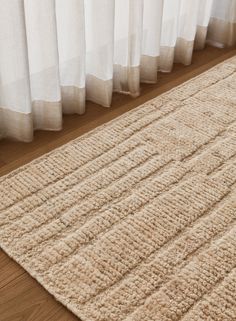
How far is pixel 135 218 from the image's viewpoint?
142 cm

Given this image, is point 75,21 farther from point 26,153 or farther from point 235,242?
point 235,242

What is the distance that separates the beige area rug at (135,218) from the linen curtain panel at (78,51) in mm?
164

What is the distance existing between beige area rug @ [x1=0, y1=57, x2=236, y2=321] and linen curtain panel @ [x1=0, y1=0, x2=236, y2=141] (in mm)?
164

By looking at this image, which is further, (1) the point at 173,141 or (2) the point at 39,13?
(1) the point at 173,141

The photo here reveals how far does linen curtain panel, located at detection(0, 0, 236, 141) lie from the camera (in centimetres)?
154

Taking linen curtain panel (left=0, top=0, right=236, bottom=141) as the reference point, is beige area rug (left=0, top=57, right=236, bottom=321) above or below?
below

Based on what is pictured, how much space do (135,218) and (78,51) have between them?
0.65m

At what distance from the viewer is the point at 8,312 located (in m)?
1.17

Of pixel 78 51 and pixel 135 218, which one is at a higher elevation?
pixel 78 51

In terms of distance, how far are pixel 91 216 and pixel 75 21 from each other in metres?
0.67

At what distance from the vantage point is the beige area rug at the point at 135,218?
1.21 m

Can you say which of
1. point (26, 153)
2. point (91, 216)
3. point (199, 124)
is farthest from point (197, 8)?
point (91, 216)

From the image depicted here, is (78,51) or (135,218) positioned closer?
(135,218)

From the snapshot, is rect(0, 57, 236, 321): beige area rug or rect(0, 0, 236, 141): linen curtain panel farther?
rect(0, 0, 236, 141): linen curtain panel
